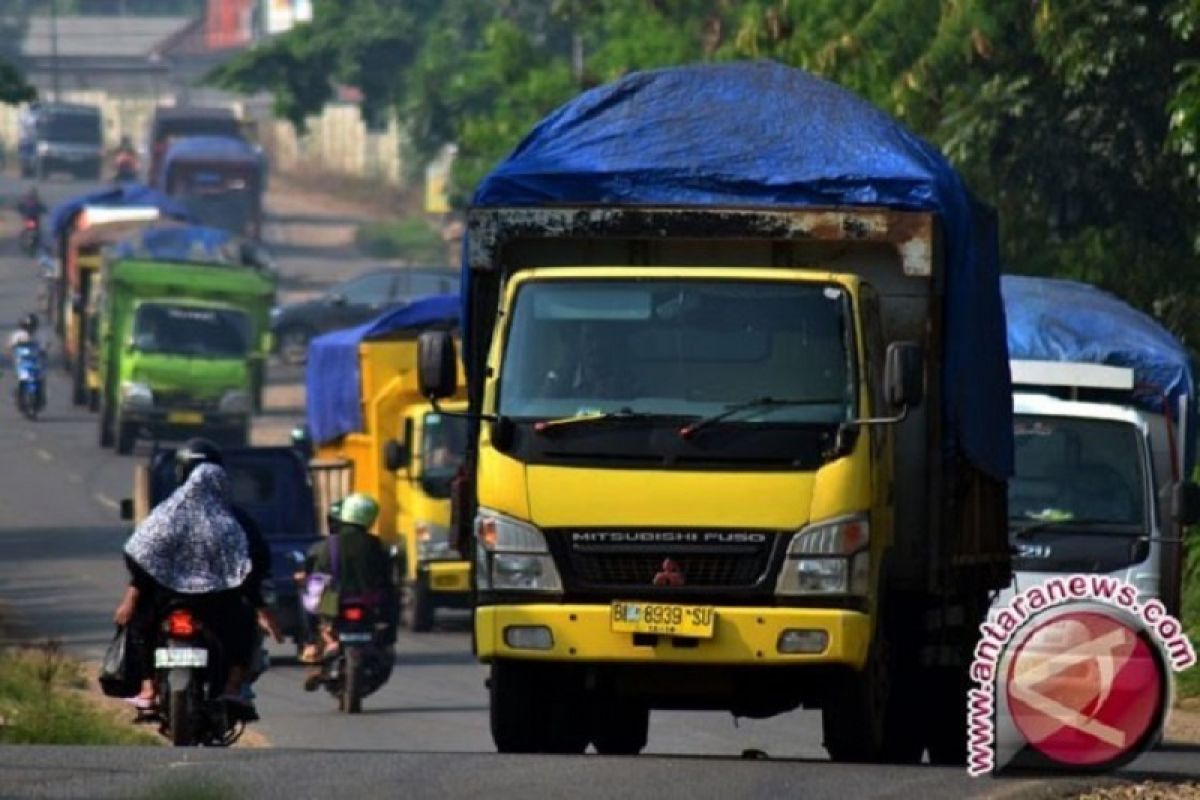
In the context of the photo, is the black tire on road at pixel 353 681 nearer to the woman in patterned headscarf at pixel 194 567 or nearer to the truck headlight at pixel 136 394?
the woman in patterned headscarf at pixel 194 567

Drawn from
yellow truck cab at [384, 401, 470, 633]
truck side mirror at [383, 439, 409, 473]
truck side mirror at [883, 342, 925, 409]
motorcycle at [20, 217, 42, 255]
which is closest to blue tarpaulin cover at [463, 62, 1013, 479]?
truck side mirror at [883, 342, 925, 409]

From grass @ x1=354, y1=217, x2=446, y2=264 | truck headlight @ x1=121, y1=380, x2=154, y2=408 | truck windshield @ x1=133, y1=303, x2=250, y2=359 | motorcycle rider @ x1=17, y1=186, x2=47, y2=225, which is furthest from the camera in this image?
grass @ x1=354, y1=217, x2=446, y2=264

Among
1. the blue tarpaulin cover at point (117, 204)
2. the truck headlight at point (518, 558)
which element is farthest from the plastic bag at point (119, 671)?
the blue tarpaulin cover at point (117, 204)

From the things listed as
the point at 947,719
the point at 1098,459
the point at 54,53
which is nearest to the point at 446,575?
the point at 1098,459

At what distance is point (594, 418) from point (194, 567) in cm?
221

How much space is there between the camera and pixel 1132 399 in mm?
22266

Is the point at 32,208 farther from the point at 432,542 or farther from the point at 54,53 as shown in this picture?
the point at 432,542

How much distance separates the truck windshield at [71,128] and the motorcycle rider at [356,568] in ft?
226

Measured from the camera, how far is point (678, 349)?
49.0 feet

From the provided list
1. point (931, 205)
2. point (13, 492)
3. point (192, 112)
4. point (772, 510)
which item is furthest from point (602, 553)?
point (192, 112)

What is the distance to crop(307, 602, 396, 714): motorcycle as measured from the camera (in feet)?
79.2

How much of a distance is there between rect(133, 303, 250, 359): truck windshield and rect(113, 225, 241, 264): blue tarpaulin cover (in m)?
3.58

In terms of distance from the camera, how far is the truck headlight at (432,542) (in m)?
31.5

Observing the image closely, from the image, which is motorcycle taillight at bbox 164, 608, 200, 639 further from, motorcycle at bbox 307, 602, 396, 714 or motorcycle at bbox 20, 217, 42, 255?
Result: motorcycle at bbox 20, 217, 42, 255
